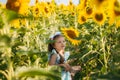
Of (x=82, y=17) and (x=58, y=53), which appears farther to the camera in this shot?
(x=82, y=17)

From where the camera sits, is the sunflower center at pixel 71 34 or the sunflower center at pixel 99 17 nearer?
the sunflower center at pixel 99 17

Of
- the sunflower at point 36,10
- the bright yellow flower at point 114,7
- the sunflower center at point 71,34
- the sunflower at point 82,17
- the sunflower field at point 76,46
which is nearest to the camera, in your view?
the sunflower field at point 76,46

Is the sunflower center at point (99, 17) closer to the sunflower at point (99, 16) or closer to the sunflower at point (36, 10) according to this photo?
the sunflower at point (99, 16)

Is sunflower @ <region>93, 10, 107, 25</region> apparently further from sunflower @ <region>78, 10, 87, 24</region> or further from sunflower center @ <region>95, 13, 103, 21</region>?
sunflower @ <region>78, 10, 87, 24</region>

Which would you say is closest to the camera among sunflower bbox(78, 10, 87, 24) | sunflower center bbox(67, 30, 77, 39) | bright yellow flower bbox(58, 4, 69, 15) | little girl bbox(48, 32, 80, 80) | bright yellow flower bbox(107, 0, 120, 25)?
bright yellow flower bbox(107, 0, 120, 25)

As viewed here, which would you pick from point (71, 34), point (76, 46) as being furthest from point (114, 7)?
point (76, 46)

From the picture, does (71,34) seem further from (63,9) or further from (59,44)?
(63,9)

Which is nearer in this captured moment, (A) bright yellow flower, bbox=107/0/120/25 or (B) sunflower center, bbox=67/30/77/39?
(A) bright yellow flower, bbox=107/0/120/25

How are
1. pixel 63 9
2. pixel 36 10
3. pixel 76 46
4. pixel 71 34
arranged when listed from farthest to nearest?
pixel 63 9 → pixel 36 10 → pixel 76 46 → pixel 71 34

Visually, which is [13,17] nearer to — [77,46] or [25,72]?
[25,72]

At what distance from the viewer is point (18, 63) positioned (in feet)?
10.7

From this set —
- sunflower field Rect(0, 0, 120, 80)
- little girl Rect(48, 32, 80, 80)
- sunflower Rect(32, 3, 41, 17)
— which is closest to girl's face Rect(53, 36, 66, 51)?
little girl Rect(48, 32, 80, 80)

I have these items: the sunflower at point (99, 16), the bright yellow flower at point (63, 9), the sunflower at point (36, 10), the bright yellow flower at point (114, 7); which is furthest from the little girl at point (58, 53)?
the bright yellow flower at point (63, 9)

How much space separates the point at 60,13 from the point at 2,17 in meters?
9.46
